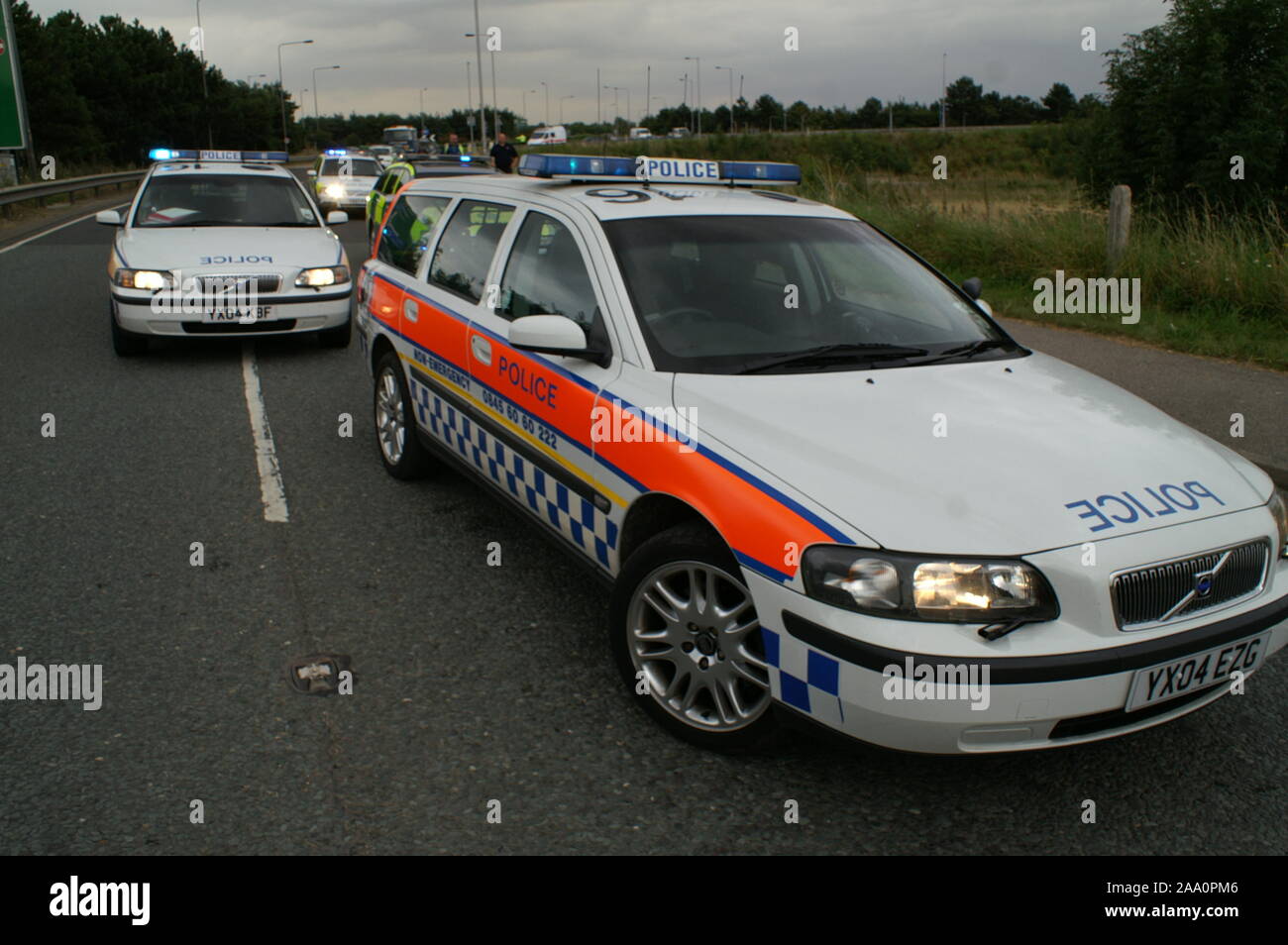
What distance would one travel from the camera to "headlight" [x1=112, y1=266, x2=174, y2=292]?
321 inches

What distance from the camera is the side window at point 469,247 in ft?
15.1

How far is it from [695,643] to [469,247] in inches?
96.9

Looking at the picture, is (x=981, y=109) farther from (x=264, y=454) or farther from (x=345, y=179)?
(x=264, y=454)

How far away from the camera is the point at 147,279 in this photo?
8.16m

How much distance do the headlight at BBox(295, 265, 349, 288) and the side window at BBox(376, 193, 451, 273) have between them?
2818 mm

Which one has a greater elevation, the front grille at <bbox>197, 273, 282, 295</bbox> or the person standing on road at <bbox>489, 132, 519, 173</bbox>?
the person standing on road at <bbox>489, 132, 519, 173</bbox>

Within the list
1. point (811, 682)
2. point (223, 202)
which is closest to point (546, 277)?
point (811, 682)

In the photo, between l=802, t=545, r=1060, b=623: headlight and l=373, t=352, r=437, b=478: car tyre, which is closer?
l=802, t=545, r=1060, b=623: headlight

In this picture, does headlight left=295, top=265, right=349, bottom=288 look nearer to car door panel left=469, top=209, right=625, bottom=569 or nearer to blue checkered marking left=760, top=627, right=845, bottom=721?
car door panel left=469, top=209, right=625, bottom=569

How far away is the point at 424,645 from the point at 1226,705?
2.74 metres

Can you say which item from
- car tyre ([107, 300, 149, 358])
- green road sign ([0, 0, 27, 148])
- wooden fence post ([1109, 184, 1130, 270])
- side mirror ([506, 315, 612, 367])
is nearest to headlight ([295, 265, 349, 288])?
car tyre ([107, 300, 149, 358])

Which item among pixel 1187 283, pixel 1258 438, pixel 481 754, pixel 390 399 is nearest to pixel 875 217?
pixel 1187 283

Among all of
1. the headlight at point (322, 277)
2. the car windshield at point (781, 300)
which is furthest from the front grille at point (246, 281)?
the car windshield at point (781, 300)

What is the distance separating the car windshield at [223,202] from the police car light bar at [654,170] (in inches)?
215
